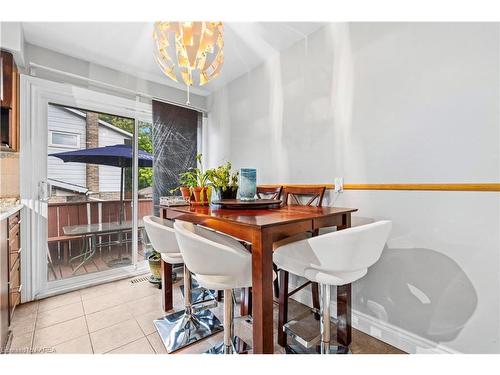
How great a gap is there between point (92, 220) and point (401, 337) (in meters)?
3.17

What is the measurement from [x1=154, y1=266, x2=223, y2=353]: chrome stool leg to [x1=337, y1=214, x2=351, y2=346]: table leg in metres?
0.88

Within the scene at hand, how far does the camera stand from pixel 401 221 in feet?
5.40

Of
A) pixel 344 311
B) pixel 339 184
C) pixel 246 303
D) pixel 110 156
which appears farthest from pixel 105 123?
pixel 344 311

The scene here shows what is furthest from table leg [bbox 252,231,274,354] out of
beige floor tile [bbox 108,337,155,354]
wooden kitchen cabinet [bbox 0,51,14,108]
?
wooden kitchen cabinet [bbox 0,51,14,108]

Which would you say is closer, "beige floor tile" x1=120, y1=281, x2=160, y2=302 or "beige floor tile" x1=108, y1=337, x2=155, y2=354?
"beige floor tile" x1=108, y1=337, x2=155, y2=354

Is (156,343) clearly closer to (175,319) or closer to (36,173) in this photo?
(175,319)

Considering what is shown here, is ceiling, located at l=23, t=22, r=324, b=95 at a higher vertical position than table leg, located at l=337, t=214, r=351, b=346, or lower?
higher

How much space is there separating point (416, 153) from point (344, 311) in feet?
3.81

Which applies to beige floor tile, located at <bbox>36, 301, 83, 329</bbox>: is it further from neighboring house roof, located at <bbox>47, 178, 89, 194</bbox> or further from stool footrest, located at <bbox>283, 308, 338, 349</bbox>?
stool footrest, located at <bbox>283, 308, 338, 349</bbox>

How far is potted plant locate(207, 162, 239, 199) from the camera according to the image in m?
2.10

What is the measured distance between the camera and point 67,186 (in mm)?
2562
